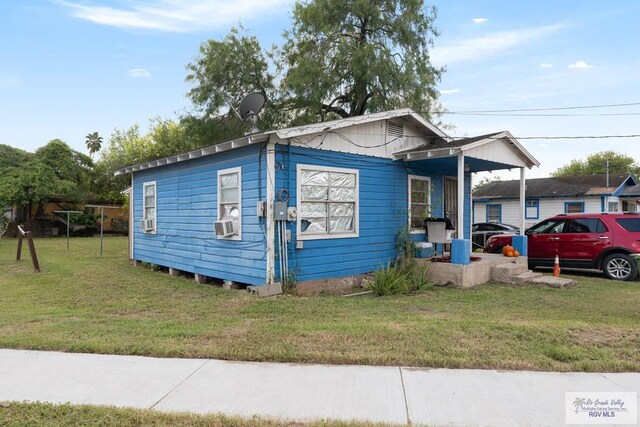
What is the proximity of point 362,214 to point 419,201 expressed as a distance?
2309mm

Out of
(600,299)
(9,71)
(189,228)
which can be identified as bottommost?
(600,299)

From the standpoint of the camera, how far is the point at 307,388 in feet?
11.5

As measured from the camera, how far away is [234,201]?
28.0 ft

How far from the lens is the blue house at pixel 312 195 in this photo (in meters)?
7.81

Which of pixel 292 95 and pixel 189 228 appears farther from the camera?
pixel 292 95

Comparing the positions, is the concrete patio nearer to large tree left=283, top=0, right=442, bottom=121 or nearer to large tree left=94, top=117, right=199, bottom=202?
large tree left=283, top=0, right=442, bottom=121

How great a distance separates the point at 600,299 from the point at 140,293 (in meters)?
8.77

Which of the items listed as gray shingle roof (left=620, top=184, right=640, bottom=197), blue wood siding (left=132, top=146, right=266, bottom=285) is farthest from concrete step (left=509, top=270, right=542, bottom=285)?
gray shingle roof (left=620, top=184, right=640, bottom=197)

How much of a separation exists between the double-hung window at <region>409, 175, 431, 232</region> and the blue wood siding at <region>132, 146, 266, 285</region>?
168 inches

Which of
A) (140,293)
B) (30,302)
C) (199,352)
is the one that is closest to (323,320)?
(199,352)

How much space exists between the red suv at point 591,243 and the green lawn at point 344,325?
1.63 metres

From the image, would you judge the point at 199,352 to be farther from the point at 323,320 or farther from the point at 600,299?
the point at 600,299

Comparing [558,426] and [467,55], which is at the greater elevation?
[467,55]

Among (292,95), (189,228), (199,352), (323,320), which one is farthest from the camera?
(292,95)
